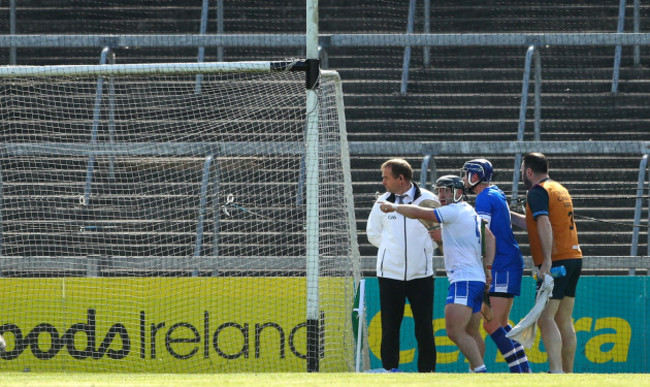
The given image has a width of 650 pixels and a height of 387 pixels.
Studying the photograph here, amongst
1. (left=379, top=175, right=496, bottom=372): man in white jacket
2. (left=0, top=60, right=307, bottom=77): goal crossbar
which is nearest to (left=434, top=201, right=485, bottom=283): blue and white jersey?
(left=379, top=175, right=496, bottom=372): man in white jacket

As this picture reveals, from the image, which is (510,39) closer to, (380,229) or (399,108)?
(399,108)

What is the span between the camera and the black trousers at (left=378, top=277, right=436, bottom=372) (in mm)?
8000

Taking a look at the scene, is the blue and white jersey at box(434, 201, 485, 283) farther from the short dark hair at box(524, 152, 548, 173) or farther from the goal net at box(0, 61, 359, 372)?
the goal net at box(0, 61, 359, 372)

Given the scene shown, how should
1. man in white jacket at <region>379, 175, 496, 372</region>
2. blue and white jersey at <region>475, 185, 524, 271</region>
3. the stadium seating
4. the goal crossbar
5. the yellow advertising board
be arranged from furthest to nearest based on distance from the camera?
the stadium seating
the yellow advertising board
the goal crossbar
blue and white jersey at <region>475, 185, 524, 271</region>
man in white jacket at <region>379, 175, 496, 372</region>

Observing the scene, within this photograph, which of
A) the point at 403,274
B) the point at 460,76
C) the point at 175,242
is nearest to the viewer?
the point at 403,274

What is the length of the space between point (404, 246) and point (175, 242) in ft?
11.0

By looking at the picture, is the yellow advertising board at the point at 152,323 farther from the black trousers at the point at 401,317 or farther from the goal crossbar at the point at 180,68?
the goal crossbar at the point at 180,68

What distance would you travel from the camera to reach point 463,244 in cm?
756

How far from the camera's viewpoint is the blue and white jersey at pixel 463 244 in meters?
7.55

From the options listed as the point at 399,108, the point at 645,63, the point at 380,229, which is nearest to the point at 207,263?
the point at 380,229

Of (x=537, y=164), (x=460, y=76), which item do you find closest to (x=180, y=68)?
(x=537, y=164)

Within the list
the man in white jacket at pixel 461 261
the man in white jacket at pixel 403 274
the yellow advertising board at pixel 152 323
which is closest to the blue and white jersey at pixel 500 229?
the man in white jacket at pixel 461 261

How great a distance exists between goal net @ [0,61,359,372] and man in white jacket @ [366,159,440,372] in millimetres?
777

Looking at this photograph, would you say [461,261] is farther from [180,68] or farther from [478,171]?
[180,68]
